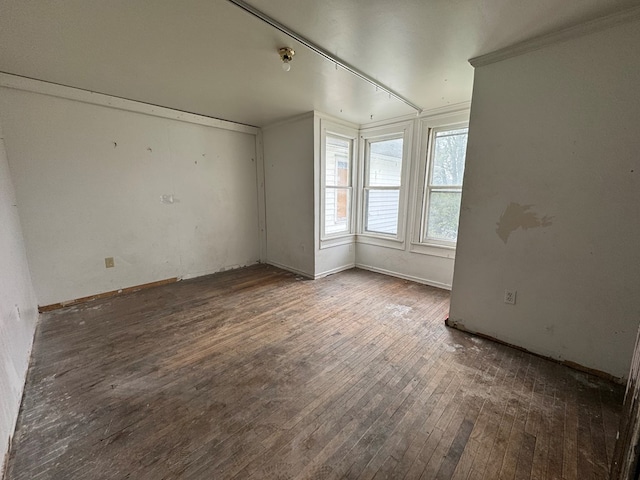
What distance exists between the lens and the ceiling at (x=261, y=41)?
159 centimetres

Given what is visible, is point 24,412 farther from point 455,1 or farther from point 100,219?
point 455,1

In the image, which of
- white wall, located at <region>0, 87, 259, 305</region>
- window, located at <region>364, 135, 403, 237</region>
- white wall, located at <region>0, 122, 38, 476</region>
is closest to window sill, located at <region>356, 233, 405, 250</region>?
window, located at <region>364, 135, 403, 237</region>

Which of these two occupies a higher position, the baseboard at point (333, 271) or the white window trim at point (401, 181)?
the white window trim at point (401, 181)

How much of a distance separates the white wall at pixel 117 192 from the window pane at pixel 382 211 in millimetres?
2158

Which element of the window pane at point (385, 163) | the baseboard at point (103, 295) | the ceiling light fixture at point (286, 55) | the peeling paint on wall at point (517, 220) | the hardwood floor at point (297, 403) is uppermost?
the ceiling light fixture at point (286, 55)

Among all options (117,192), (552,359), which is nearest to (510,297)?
(552,359)

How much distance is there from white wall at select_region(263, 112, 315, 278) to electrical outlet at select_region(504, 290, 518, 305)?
95.4 inches

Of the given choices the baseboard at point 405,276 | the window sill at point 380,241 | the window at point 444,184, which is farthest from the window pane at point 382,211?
the baseboard at point 405,276

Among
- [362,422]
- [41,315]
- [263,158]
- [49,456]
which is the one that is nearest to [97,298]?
[41,315]

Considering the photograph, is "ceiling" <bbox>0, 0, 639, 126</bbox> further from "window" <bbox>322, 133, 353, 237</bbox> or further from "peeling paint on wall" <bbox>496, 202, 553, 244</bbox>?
"peeling paint on wall" <bbox>496, 202, 553, 244</bbox>

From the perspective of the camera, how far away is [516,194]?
2148 millimetres

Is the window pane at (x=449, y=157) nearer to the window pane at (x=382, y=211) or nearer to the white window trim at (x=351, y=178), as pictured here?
the window pane at (x=382, y=211)

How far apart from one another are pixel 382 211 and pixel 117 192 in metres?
3.69

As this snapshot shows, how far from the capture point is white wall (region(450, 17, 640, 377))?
5.73ft
